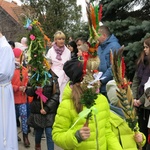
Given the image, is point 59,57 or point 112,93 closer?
point 112,93

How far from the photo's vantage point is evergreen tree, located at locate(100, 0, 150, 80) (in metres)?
6.75

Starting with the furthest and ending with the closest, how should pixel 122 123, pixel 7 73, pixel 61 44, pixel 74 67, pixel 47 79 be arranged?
pixel 61 44 < pixel 47 79 < pixel 7 73 < pixel 122 123 < pixel 74 67

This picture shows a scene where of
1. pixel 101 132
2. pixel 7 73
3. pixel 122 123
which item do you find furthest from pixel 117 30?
pixel 101 132

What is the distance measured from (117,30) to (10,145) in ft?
12.4

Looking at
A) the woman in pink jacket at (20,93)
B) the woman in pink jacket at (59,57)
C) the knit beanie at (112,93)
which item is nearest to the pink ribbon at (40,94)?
the woman in pink jacket at (20,93)

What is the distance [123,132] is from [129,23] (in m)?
4.28

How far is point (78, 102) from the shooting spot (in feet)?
9.47

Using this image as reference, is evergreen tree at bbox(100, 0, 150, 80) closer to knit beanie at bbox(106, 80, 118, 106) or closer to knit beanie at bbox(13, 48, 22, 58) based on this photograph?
knit beanie at bbox(13, 48, 22, 58)

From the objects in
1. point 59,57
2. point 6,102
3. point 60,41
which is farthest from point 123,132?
Answer: point 59,57

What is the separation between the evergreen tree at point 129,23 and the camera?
6.75 meters

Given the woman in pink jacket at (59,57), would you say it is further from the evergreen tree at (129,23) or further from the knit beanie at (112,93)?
the knit beanie at (112,93)

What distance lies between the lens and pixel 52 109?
522 centimetres

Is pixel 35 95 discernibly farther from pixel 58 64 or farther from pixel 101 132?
pixel 101 132

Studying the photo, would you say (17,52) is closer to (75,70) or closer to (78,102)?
(75,70)
